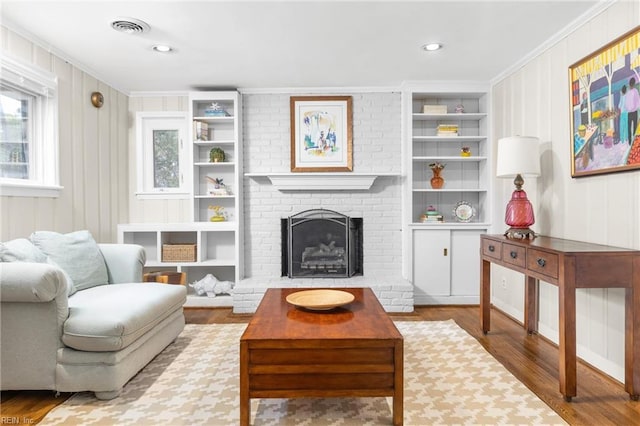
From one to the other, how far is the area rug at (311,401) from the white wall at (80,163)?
1483 millimetres

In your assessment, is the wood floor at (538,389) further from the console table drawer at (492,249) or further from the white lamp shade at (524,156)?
the white lamp shade at (524,156)

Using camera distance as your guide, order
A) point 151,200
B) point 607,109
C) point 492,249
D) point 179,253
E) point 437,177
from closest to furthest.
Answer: point 607,109
point 492,249
point 179,253
point 437,177
point 151,200

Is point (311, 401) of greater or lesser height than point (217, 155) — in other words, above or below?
below

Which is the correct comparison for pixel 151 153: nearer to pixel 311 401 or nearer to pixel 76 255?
pixel 76 255

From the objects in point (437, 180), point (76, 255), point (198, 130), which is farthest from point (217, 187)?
point (437, 180)

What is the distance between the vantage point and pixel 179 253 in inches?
160

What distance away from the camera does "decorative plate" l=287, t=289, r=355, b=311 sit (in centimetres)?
214

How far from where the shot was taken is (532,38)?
2980mm

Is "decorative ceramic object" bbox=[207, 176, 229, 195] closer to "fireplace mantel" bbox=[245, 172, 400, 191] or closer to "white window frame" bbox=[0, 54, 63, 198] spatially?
"fireplace mantel" bbox=[245, 172, 400, 191]

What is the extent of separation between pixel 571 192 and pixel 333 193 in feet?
7.54

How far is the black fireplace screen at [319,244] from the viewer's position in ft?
14.1

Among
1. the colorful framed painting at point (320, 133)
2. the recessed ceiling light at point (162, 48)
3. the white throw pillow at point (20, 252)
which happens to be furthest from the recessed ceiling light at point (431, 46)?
the white throw pillow at point (20, 252)

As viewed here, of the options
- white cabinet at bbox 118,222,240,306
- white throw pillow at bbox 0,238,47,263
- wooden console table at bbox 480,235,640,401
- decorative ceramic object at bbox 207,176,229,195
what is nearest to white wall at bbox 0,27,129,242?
white cabinet at bbox 118,222,240,306

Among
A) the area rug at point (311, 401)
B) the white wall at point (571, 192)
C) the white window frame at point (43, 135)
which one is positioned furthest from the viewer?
the white window frame at point (43, 135)
